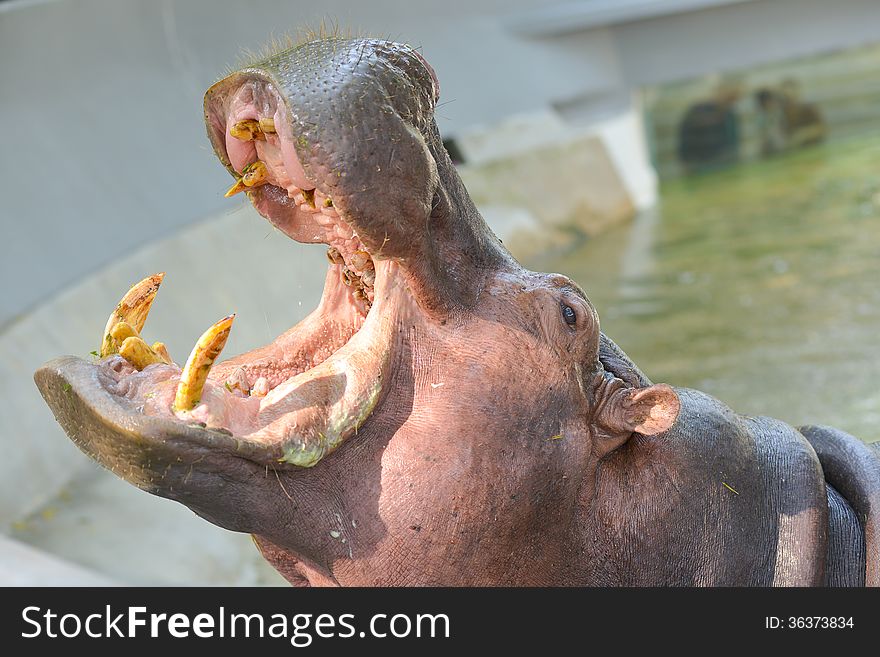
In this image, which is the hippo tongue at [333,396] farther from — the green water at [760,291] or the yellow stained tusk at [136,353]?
the green water at [760,291]

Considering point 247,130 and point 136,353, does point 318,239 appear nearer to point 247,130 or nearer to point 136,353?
point 247,130

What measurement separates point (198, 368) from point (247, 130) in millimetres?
406

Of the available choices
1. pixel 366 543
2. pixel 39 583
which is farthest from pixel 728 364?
pixel 366 543

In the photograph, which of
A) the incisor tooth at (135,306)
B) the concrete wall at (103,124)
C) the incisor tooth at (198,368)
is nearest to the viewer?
the incisor tooth at (198,368)

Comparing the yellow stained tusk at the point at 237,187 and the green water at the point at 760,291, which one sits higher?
the yellow stained tusk at the point at 237,187

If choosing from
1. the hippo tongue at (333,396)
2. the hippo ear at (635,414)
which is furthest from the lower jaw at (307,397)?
the hippo ear at (635,414)

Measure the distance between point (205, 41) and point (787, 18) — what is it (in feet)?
25.9

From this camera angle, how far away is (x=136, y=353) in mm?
1747

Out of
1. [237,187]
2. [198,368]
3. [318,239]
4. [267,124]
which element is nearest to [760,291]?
[318,239]

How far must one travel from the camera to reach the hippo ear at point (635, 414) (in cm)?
198

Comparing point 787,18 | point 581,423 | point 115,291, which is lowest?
point 787,18

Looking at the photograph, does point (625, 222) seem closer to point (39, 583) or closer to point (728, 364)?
point (728, 364)

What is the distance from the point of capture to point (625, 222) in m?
11.9

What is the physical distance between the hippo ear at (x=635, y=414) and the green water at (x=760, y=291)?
282 centimetres
